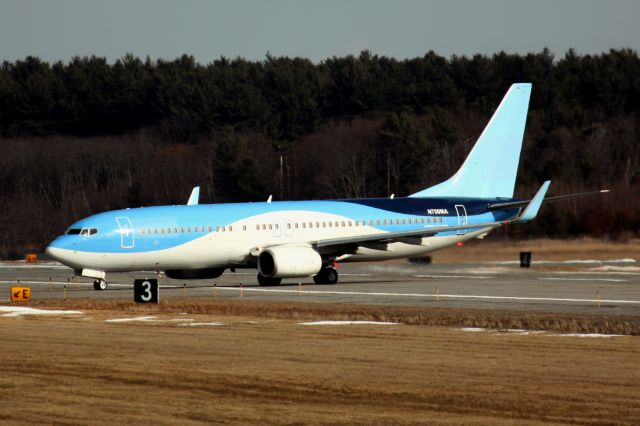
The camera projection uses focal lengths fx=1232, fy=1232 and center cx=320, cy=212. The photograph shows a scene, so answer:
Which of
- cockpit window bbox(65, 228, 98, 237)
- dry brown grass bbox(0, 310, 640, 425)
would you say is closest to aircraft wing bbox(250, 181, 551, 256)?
cockpit window bbox(65, 228, 98, 237)

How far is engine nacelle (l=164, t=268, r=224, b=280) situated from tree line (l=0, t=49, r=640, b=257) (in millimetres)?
28236

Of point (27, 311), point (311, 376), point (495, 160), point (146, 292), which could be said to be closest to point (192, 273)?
point (146, 292)

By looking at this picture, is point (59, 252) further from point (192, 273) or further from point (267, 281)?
point (267, 281)

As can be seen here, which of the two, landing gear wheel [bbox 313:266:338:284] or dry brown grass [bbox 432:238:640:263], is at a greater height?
dry brown grass [bbox 432:238:640:263]

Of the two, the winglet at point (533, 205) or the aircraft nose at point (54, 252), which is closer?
the aircraft nose at point (54, 252)

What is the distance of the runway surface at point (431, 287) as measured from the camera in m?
37.5

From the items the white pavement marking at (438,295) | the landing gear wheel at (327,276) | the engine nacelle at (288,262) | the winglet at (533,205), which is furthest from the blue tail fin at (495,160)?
the white pavement marking at (438,295)

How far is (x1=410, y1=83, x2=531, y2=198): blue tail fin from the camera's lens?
54438mm

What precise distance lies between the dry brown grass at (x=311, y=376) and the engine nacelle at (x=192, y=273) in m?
18.9

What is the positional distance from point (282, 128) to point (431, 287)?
93.7m

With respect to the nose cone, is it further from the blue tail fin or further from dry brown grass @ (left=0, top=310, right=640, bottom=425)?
the blue tail fin

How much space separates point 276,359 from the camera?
77.3ft

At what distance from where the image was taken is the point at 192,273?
162 feet

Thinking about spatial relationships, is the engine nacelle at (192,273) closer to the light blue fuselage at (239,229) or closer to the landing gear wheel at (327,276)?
the light blue fuselage at (239,229)
